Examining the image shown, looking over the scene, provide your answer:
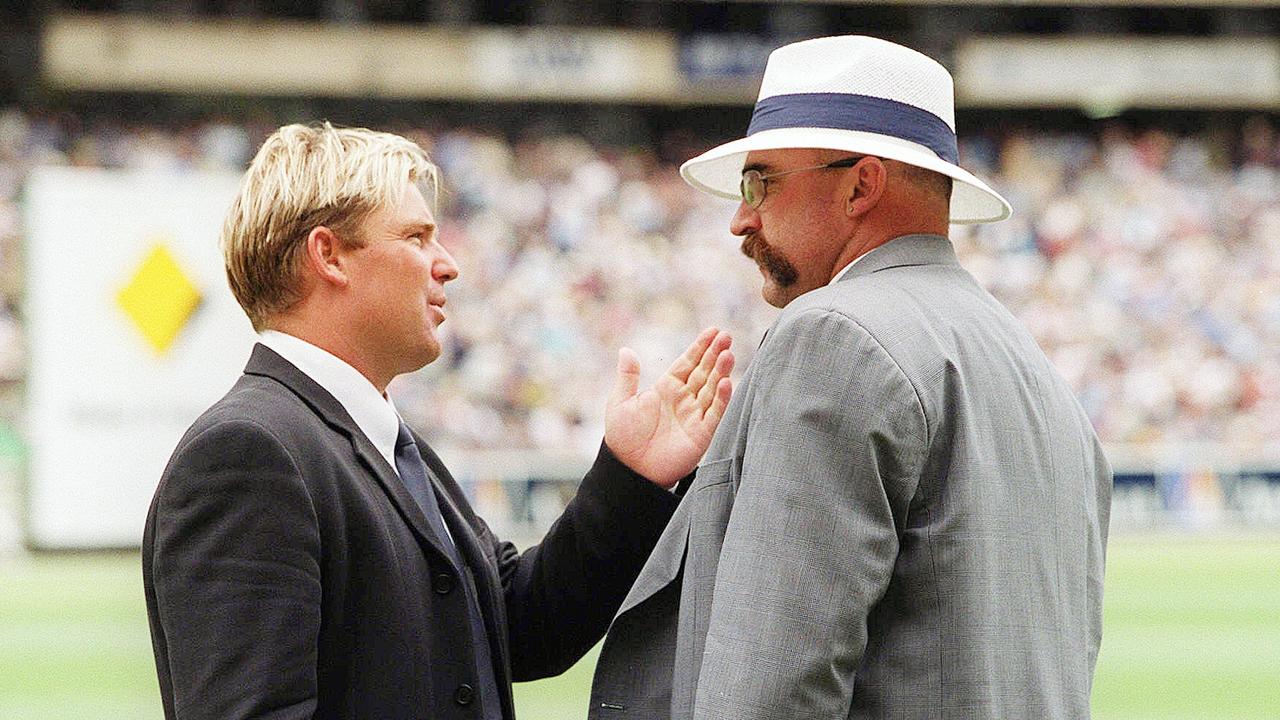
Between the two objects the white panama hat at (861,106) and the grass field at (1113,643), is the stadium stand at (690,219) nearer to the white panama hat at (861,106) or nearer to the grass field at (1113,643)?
the grass field at (1113,643)

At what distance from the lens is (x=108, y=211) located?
474cm

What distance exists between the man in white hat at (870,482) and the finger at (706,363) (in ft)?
1.26

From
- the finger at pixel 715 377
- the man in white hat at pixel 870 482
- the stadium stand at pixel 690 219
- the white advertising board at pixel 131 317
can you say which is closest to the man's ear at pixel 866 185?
the man in white hat at pixel 870 482

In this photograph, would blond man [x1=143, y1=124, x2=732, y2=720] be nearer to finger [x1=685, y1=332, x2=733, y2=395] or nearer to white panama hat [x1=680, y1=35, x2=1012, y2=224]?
finger [x1=685, y1=332, x2=733, y2=395]

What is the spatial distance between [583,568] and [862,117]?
3.46 feet

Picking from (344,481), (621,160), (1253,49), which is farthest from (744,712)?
(1253,49)

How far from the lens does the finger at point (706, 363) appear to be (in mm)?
2891

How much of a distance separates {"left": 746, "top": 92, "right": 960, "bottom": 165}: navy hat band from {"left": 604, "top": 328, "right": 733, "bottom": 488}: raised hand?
A: 22.0 inches

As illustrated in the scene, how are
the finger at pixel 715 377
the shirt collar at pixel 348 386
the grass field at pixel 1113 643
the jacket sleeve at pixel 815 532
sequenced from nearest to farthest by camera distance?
the jacket sleeve at pixel 815 532, the shirt collar at pixel 348 386, the finger at pixel 715 377, the grass field at pixel 1113 643

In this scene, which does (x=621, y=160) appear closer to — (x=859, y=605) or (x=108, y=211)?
(x=108, y=211)

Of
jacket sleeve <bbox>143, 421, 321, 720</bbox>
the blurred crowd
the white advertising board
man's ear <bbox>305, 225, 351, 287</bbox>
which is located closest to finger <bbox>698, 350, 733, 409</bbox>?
man's ear <bbox>305, 225, 351, 287</bbox>

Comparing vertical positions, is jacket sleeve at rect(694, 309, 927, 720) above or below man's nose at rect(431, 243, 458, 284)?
below

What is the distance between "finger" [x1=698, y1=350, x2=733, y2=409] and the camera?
2857 mm

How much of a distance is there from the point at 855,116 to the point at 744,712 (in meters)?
0.93
